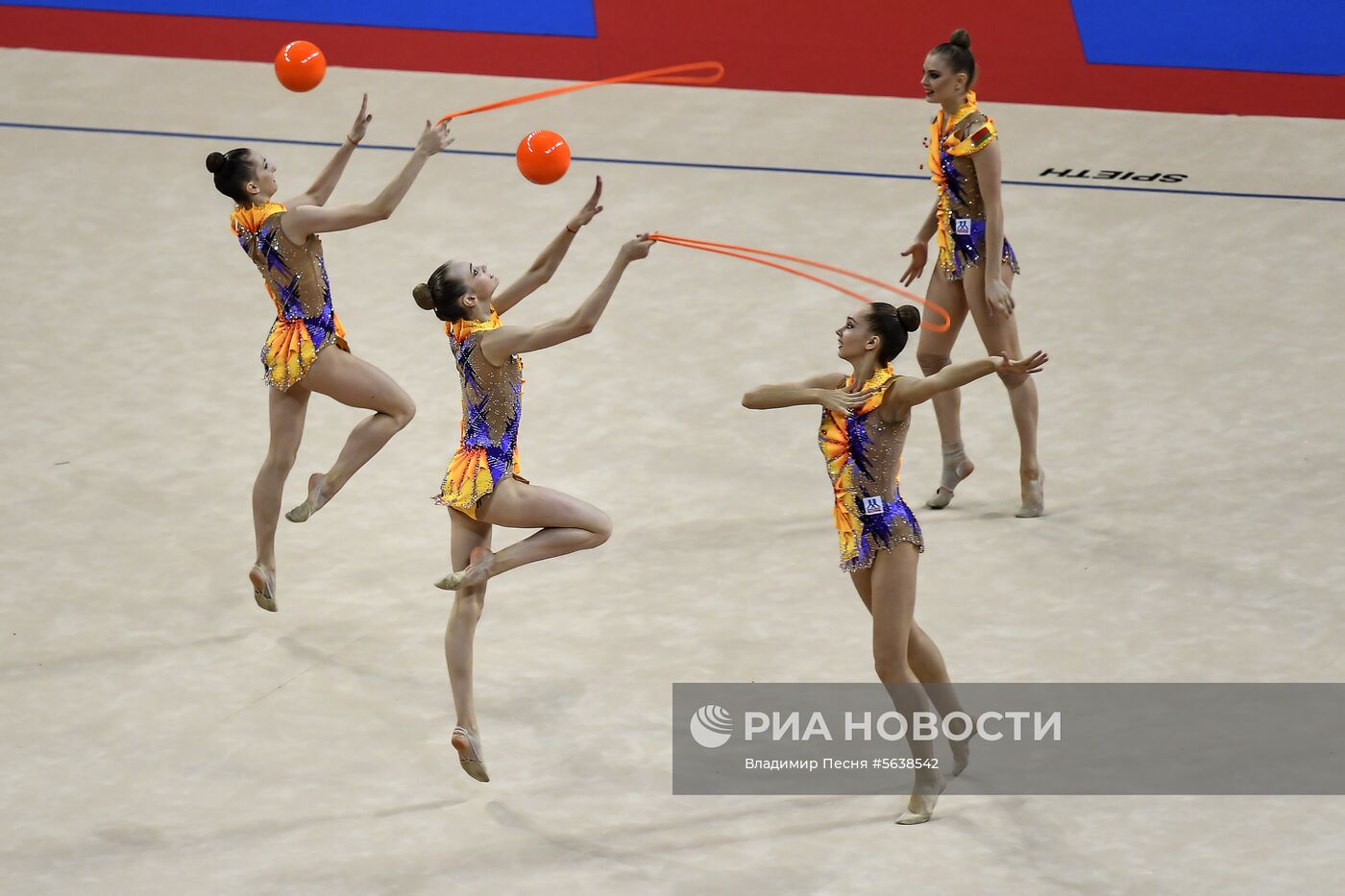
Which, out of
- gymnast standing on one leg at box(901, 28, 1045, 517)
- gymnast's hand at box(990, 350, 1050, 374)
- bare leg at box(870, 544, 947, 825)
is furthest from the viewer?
gymnast standing on one leg at box(901, 28, 1045, 517)

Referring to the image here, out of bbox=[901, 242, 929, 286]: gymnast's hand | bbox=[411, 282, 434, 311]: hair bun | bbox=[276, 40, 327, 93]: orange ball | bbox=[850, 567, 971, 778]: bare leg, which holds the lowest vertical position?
bbox=[850, 567, 971, 778]: bare leg

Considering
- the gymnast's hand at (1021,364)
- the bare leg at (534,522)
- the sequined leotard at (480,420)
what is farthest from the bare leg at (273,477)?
the gymnast's hand at (1021,364)

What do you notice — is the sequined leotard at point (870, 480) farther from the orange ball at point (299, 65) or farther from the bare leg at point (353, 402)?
the orange ball at point (299, 65)

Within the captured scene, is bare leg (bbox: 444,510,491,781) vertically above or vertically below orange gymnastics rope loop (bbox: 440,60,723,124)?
below

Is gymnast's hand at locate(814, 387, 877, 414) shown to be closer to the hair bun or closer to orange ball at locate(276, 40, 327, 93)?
the hair bun

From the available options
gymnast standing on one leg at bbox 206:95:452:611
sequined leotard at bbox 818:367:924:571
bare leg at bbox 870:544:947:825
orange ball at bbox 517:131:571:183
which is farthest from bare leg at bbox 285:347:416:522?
bare leg at bbox 870:544:947:825

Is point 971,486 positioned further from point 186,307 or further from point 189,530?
point 186,307

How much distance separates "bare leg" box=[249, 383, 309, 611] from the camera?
6332 mm

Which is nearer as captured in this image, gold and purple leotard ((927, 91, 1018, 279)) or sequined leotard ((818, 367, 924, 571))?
sequined leotard ((818, 367, 924, 571))

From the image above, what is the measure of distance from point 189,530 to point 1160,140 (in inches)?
236

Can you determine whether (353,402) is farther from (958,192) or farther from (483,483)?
(958,192)

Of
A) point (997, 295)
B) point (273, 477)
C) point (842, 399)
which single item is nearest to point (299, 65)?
point (273, 477)

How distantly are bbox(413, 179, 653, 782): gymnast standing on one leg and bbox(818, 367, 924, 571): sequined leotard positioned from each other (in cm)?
85

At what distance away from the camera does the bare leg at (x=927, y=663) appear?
5.15 metres
